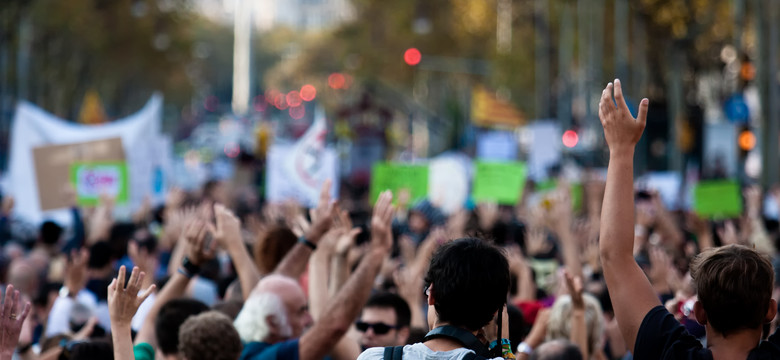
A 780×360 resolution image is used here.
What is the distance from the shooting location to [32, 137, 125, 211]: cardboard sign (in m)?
13.1

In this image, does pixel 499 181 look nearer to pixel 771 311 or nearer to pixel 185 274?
pixel 185 274

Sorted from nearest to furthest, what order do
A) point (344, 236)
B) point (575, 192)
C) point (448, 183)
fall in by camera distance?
1. point (344, 236)
2. point (575, 192)
3. point (448, 183)

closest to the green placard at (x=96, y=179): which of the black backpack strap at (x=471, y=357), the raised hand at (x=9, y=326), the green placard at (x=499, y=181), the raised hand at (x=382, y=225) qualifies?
the green placard at (x=499, y=181)

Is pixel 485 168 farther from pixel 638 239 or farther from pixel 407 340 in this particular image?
pixel 407 340

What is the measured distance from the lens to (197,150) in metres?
56.8

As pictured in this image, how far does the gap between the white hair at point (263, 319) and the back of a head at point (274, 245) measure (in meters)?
1.55

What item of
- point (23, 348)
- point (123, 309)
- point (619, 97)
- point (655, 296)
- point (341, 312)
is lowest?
point (23, 348)

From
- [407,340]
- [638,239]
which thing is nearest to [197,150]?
[638,239]

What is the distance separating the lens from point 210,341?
4473 millimetres

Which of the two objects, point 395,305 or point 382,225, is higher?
point 382,225

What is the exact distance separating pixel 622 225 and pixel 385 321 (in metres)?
2.16

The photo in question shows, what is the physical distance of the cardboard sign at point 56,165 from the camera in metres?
13.1

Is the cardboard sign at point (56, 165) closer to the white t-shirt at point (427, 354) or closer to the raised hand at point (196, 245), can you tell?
the raised hand at point (196, 245)

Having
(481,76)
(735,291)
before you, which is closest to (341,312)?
(735,291)
